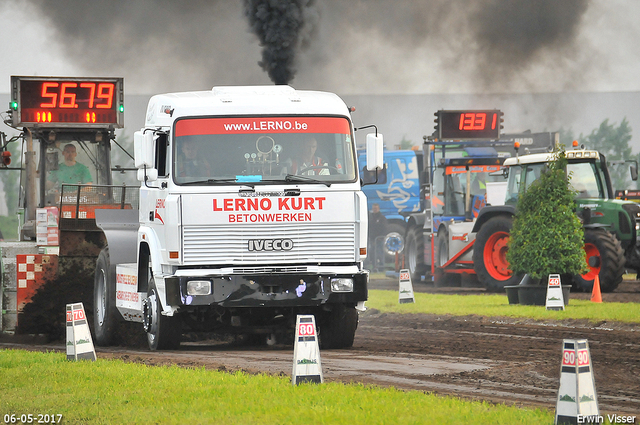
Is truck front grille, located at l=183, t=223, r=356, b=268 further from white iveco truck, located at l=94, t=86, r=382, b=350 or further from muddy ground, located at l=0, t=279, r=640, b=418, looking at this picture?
muddy ground, located at l=0, t=279, r=640, b=418

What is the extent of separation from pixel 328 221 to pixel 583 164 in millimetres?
11752

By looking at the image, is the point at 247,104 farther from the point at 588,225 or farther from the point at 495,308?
the point at 588,225

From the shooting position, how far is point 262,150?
1201 cm

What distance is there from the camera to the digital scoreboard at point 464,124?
1123 inches

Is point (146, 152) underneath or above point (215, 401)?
above

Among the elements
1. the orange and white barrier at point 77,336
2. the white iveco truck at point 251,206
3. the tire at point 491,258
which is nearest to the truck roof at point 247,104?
the white iveco truck at point 251,206

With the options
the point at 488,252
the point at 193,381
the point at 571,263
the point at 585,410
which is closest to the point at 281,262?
the point at 193,381

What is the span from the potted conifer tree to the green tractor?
1.41 meters

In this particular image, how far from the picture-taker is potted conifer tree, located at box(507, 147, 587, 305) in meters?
18.8

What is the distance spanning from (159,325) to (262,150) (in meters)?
2.51

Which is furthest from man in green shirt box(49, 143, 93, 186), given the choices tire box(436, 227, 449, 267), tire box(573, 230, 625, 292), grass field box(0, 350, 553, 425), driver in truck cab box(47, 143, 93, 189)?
tire box(436, 227, 449, 267)

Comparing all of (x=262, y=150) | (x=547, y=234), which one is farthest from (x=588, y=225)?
(x=262, y=150)

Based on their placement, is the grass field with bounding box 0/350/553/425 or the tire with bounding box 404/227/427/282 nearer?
the grass field with bounding box 0/350/553/425

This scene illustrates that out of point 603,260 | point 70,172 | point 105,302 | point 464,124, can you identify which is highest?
point 464,124
